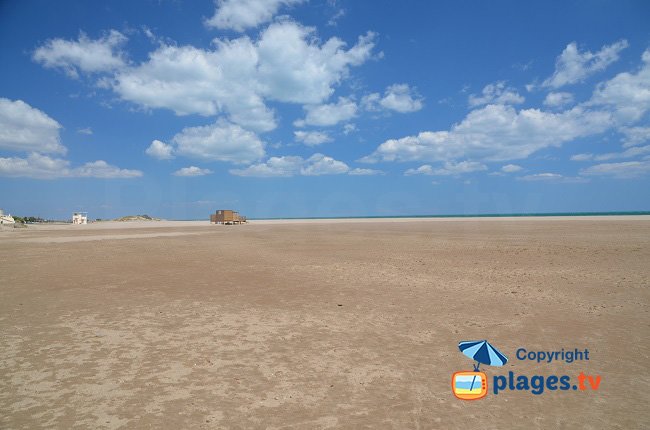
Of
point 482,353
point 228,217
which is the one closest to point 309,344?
point 482,353

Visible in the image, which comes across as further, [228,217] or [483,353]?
[228,217]

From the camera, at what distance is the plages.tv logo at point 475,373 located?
520 centimetres

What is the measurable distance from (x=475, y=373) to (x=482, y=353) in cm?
82

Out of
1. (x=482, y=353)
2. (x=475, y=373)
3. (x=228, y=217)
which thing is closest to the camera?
(x=475, y=373)

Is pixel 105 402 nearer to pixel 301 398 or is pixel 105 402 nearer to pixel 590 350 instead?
pixel 301 398

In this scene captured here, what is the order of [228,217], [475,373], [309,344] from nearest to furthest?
[475,373]
[309,344]
[228,217]

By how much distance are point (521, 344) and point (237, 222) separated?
7269 centimetres

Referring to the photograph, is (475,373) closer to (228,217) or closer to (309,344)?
(309,344)

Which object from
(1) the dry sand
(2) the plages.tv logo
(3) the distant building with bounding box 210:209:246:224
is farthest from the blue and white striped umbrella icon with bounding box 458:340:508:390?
(3) the distant building with bounding box 210:209:246:224

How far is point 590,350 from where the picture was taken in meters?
6.64

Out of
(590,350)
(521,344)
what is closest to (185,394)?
(521,344)

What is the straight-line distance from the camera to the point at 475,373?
5738 mm

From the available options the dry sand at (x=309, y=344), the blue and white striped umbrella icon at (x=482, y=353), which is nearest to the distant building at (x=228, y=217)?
the dry sand at (x=309, y=344)

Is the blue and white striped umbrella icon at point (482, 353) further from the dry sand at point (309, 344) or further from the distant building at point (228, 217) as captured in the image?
the distant building at point (228, 217)
